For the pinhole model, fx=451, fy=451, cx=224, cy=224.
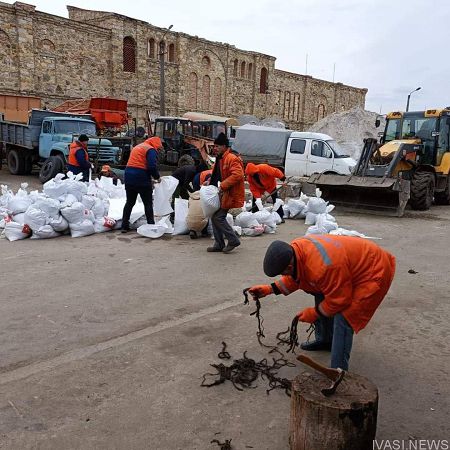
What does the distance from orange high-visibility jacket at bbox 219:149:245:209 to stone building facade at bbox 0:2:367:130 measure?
1826cm

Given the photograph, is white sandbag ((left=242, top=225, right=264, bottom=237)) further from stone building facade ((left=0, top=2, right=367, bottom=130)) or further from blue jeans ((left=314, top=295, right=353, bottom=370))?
stone building facade ((left=0, top=2, right=367, bottom=130))

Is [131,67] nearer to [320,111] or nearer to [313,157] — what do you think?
[313,157]

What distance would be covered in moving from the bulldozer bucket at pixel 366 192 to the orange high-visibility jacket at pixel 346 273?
6957mm

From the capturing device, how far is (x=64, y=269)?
197 inches

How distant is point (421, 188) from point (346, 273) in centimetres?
864

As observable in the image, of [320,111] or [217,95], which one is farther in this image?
[320,111]

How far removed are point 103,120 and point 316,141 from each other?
341 inches

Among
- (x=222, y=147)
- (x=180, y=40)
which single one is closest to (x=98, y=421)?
(x=222, y=147)

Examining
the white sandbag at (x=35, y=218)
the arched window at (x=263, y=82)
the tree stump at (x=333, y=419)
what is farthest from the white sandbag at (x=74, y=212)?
the arched window at (x=263, y=82)

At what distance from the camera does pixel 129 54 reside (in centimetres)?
2503

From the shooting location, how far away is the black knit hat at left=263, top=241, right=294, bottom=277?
7.83 ft

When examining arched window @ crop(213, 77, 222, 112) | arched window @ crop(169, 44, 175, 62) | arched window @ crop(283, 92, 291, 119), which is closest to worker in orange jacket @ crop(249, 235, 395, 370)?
arched window @ crop(169, 44, 175, 62)

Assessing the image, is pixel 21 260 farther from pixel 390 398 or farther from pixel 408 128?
pixel 408 128

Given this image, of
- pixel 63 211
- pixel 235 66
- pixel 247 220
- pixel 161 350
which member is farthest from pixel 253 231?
pixel 235 66
